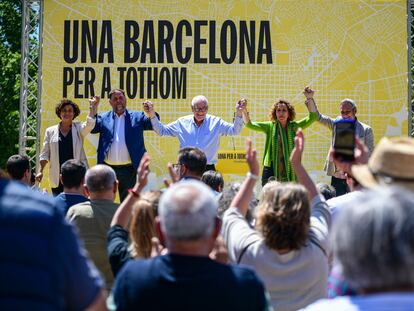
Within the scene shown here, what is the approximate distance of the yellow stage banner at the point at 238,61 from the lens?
816cm

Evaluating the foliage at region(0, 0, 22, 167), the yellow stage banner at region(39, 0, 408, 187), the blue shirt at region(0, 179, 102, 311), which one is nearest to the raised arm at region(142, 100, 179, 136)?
the yellow stage banner at region(39, 0, 408, 187)

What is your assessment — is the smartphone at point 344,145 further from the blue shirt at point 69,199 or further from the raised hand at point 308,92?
the raised hand at point 308,92

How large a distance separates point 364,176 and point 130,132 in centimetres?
496

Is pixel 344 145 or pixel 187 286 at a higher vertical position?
pixel 344 145

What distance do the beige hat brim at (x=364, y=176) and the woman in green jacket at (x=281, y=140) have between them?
15.5 feet

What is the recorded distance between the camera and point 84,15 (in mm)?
8359

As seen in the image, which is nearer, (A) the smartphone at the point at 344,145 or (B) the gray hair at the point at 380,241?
(B) the gray hair at the point at 380,241

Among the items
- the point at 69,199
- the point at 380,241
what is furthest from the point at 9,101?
the point at 380,241

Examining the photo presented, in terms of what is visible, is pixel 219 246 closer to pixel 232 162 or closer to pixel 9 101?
pixel 232 162

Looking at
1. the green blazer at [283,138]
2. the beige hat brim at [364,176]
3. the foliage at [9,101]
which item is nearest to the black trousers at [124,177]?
the green blazer at [283,138]

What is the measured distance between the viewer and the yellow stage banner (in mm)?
8164

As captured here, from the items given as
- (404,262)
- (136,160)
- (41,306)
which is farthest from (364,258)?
(136,160)

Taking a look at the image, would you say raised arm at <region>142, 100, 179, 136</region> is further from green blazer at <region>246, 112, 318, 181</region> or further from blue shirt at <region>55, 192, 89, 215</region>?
blue shirt at <region>55, 192, 89, 215</region>

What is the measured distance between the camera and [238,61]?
27.0 ft
